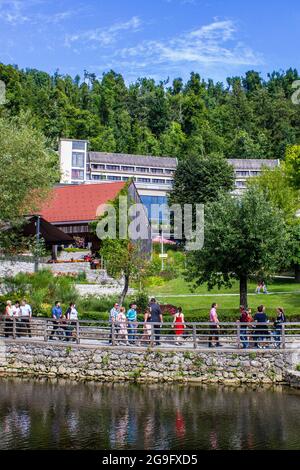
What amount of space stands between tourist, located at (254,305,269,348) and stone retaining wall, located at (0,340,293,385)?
748 mm

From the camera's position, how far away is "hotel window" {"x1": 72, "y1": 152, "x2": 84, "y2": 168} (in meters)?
94.9

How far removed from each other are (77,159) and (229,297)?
2403 inches

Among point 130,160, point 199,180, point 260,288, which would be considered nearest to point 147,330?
point 260,288

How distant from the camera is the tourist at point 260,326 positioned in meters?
22.1

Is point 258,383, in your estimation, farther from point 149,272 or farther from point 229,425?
point 149,272

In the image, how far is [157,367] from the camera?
2252cm

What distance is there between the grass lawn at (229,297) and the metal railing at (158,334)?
178 inches

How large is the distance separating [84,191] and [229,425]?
151 feet

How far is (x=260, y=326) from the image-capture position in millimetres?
23281

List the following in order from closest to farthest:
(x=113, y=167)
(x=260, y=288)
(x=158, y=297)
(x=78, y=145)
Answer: (x=158, y=297), (x=260, y=288), (x=78, y=145), (x=113, y=167)

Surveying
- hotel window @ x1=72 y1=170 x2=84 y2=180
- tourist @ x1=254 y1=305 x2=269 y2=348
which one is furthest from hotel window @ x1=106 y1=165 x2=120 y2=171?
tourist @ x1=254 y1=305 x2=269 y2=348

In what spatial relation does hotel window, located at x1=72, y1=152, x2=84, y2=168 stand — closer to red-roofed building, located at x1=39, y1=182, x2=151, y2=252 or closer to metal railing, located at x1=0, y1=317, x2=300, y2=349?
red-roofed building, located at x1=39, y1=182, x2=151, y2=252

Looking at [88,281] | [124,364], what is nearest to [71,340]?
[124,364]

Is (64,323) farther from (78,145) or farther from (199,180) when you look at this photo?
(78,145)
